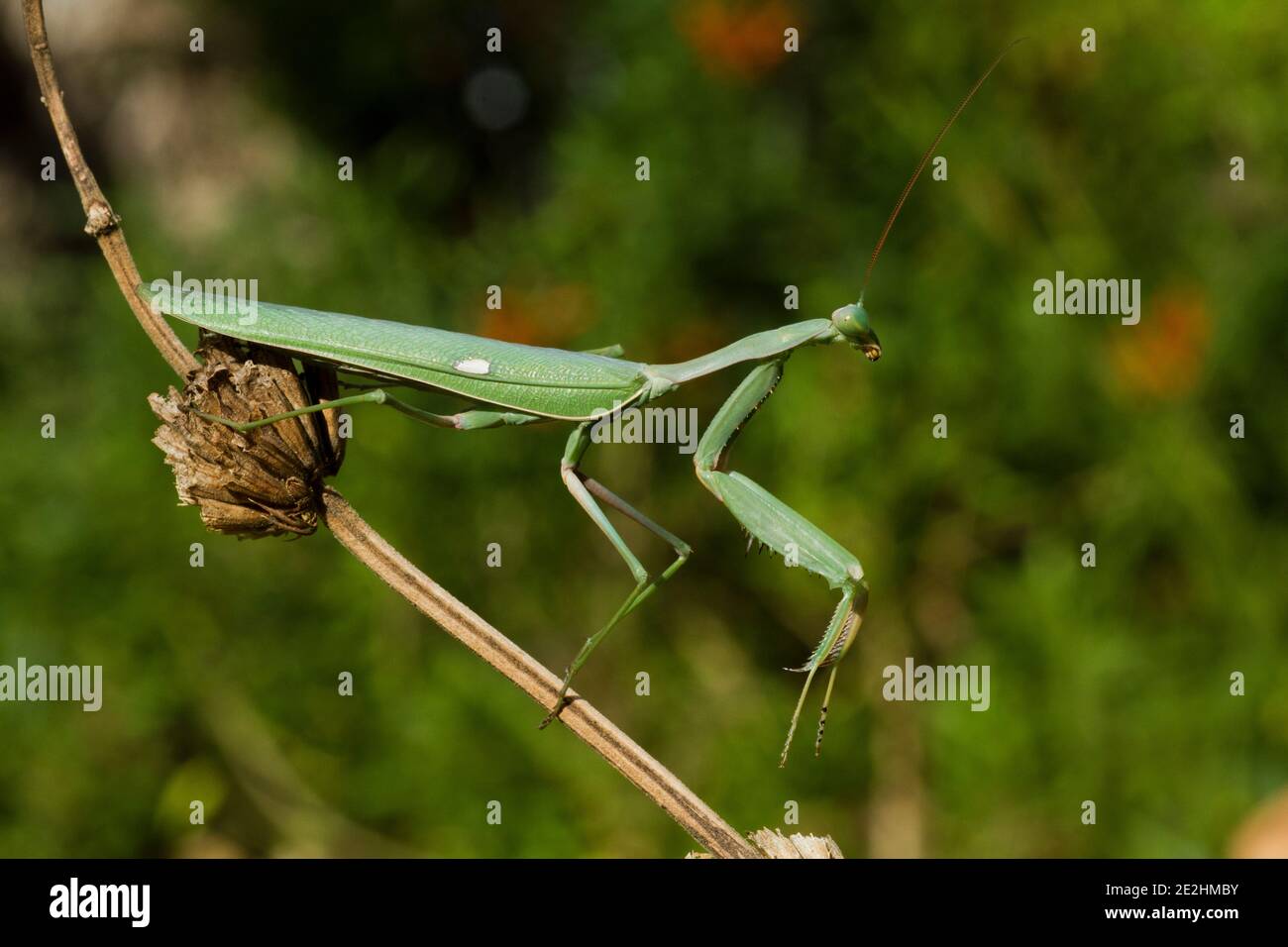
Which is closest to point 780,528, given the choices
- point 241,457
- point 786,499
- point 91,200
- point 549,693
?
point 549,693

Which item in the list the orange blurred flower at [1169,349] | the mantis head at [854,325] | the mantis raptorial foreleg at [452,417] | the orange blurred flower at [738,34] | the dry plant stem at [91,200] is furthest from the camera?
the orange blurred flower at [738,34]

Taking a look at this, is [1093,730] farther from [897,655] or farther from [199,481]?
[199,481]

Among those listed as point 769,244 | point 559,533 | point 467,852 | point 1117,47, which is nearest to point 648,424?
point 559,533

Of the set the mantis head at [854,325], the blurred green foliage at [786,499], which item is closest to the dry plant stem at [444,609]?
the mantis head at [854,325]

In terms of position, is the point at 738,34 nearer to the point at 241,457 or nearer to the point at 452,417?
the point at 452,417

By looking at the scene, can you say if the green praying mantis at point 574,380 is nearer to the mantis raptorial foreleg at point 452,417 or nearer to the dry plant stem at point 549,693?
the mantis raptorial foreleg at point 452,417

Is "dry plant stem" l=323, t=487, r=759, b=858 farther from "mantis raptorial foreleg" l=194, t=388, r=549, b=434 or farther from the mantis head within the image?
the mantis head
